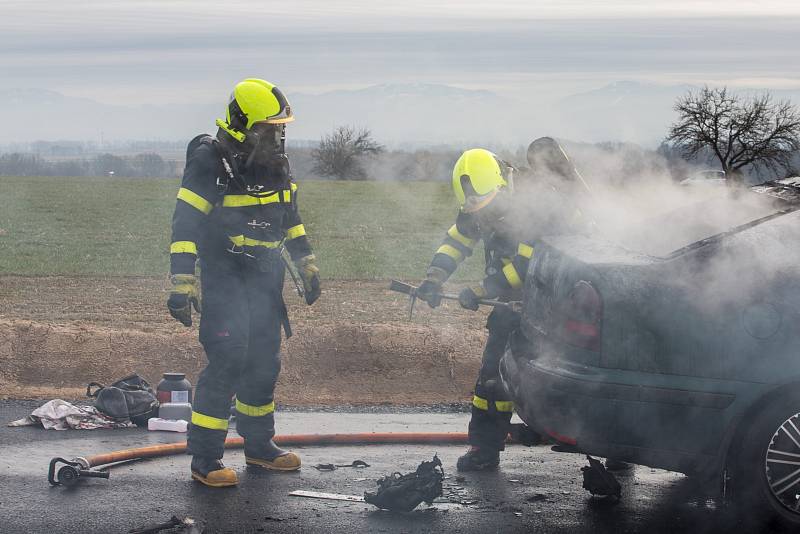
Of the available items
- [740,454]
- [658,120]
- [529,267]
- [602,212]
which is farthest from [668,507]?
[658,120]

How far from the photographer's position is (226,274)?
20.2ft

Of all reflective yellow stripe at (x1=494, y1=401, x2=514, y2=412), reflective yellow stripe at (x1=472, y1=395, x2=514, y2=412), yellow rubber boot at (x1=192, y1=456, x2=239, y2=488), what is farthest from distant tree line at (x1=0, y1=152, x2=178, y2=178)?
yellow rubber boot at (x1=192, y1=456, x2=239, y2=488)

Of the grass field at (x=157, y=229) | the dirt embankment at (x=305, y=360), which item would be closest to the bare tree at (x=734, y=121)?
the grass field at (x=157, y=229)

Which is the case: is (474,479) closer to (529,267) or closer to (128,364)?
(529,267)

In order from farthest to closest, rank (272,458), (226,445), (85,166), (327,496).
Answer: (85,166)
(226,445)
(272,458)
(327,496)

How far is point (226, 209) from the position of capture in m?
6.09

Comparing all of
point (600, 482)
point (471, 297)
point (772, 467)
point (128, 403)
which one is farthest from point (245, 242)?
point (772, 467)

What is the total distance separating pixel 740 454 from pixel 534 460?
193 cm

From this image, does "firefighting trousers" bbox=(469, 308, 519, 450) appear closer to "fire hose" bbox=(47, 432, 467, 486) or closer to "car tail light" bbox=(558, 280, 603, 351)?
"fire hose" bbox=(47, 432, 467, 486)

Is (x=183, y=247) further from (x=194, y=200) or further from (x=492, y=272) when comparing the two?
(x=492, y=272)

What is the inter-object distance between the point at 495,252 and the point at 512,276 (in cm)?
24

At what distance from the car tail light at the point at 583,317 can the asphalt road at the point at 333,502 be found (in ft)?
3.00

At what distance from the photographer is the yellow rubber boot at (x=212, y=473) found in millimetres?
5934

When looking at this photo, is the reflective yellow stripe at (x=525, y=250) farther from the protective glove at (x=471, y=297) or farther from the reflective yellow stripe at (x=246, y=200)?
the reflective yellow stripe at (x=246, y=200)
